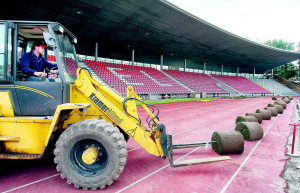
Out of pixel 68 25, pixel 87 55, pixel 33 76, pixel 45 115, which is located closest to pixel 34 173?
pixel 45 115

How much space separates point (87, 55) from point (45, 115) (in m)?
29.0

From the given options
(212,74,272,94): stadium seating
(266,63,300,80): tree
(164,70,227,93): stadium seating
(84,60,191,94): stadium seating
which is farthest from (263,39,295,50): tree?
(84,60,191,94): stadium seating

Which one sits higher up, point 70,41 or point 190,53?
point 190,53

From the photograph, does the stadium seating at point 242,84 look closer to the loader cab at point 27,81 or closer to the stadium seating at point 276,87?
the stadium seating at point 276,87

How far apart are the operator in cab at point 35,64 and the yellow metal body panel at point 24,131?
81cm

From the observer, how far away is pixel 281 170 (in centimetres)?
390

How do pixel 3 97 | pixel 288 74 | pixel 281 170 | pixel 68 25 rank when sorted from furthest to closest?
pixel 288 74 → pixel 68 25 → pixel 281 170 → pixel 3 97

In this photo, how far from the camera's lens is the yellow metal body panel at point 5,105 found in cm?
319

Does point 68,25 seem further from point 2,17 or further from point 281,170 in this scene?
point 281,170

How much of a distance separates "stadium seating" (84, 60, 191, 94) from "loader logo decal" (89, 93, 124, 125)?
17.0m

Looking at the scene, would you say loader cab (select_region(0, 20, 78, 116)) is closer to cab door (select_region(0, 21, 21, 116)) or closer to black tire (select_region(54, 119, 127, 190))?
cab door (select_region(0, 21, 21, 116))

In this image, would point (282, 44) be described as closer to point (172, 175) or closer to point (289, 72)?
point (289, 72)

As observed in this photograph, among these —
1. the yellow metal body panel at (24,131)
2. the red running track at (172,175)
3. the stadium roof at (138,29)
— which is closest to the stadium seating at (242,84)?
the stadium roof at (138,29)

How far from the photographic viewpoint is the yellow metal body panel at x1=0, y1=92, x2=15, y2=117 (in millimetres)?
3191
